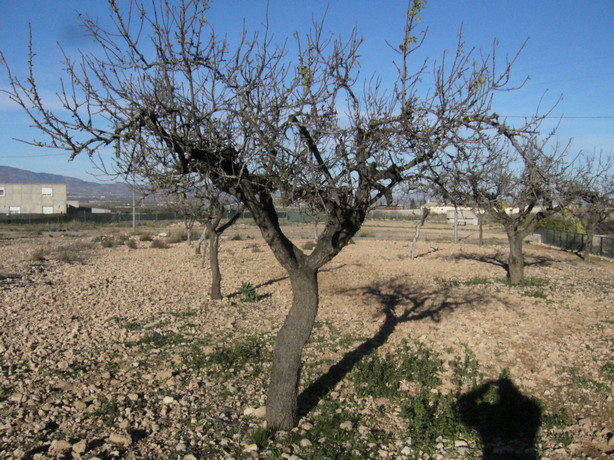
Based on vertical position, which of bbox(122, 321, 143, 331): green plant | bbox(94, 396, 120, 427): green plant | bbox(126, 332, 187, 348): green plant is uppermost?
bbox(122, 321, 143, 331): green plant

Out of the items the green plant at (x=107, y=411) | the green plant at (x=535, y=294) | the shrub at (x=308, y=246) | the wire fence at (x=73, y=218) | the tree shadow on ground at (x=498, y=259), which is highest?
the wire fence at (x=73, y=218)

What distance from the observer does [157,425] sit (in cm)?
521

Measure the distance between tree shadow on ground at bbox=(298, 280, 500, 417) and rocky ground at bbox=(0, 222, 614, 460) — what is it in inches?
1.6

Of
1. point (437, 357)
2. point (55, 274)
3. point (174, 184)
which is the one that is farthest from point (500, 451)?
point (55, 274)

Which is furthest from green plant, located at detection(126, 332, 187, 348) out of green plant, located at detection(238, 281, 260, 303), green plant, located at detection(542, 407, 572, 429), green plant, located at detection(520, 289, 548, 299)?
green plant, located at detection(520, 289, 548, 299)

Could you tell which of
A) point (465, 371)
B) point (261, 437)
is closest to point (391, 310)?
point (465, 371)

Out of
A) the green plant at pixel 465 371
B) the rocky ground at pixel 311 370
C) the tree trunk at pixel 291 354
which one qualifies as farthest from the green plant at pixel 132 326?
the green plant at pixel 465 371

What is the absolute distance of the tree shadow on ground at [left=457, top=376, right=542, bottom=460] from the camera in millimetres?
5086

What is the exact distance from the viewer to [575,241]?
29516mm

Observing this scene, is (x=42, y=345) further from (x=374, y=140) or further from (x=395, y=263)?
(x=395, y=263)

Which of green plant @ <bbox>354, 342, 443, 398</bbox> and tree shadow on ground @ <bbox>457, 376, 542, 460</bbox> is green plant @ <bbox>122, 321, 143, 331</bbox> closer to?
green plant @ <bbox>354, 342, 443, 398</bbox>

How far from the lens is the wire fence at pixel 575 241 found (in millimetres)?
26939

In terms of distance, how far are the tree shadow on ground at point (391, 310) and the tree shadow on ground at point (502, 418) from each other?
1748mm

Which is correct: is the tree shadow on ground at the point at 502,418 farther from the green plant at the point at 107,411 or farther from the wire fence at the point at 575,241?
the wire fence at the point at 575,241
